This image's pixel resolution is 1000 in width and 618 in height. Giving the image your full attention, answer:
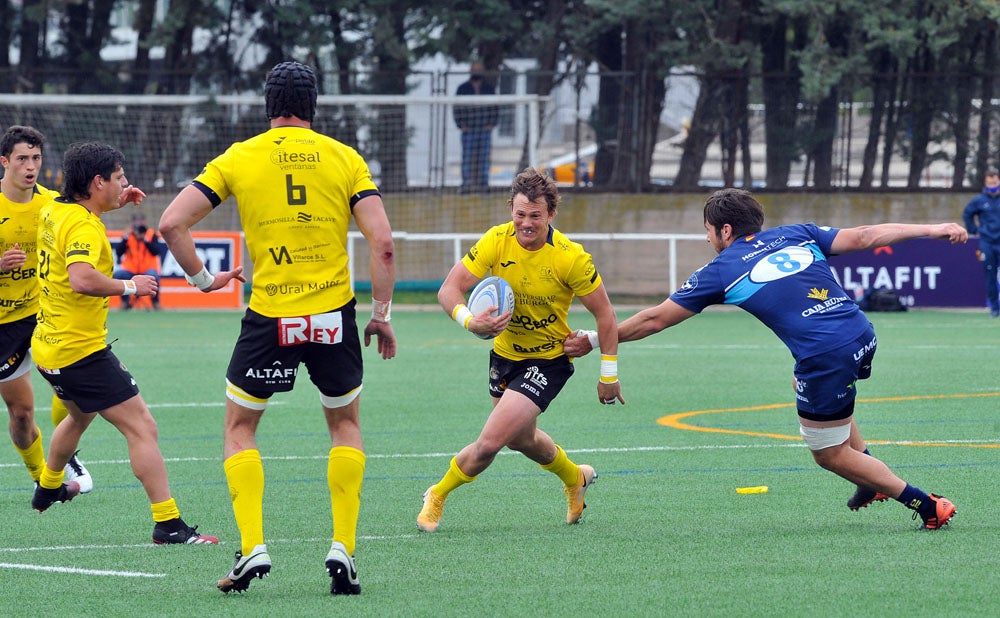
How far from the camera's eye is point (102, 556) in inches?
258

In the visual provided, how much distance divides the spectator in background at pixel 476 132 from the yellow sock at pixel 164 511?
19.8 m

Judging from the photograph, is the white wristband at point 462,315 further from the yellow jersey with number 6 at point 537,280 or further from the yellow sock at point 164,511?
the yellow sock at point 164,511

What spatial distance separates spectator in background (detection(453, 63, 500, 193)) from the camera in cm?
2638

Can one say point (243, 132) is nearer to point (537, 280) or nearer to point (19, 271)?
point (19, 271)

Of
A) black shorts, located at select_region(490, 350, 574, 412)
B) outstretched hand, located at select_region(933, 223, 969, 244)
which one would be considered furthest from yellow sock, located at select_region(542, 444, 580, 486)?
outstretched hand, located at select_region(933, 223, 969, 244)

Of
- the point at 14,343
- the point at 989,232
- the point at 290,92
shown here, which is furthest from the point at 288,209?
the point at 989,232

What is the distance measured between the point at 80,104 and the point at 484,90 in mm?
7275

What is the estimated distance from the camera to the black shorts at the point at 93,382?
705 cm

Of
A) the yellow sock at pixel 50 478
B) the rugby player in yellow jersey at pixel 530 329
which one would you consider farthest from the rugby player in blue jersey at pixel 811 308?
the yellow sock at pixel 50 478

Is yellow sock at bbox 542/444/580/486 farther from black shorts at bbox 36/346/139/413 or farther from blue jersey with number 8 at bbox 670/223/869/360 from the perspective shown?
black shorts at bbox 36/346/139/413

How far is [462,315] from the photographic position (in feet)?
22.7

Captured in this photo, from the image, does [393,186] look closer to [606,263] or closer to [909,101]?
[606,263]

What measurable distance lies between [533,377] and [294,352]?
6.33ft

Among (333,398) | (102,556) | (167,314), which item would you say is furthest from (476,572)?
(167,314)
